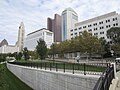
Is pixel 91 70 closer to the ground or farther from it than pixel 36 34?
closer to the ground

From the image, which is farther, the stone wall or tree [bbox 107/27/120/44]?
tree [bbox 107/27/120/44]

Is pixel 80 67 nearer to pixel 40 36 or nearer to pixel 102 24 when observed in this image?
pixel 102 24

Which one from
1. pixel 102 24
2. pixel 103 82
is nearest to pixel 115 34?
pixel 102 24

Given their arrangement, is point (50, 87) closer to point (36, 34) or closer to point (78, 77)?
point (78, 77)

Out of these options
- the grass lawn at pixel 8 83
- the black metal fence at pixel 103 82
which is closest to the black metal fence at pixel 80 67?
the black metal fence at pixel 103 82

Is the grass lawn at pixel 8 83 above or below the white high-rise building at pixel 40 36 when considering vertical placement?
below

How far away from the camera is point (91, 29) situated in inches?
3265

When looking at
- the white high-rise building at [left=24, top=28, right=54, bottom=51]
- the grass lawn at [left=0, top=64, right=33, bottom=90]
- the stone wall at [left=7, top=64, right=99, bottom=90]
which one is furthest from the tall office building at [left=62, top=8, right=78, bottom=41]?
the stone wall at [left=7, top=64, right=99, bottom=90]

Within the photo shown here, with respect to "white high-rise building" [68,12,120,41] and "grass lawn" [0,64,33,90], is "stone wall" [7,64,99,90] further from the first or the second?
"white high-rise building" [68,12,120,41]

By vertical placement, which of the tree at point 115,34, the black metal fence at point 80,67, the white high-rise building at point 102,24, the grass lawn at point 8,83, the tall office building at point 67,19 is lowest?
the grass lawn at point 8,83

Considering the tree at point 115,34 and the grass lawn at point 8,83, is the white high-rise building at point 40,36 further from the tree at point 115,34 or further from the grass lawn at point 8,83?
the grass lawn at point 8,83

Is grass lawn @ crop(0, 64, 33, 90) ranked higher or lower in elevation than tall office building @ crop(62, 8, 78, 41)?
lower

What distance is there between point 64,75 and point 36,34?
538 ft

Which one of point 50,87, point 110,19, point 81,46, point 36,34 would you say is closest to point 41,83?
point 50,87
